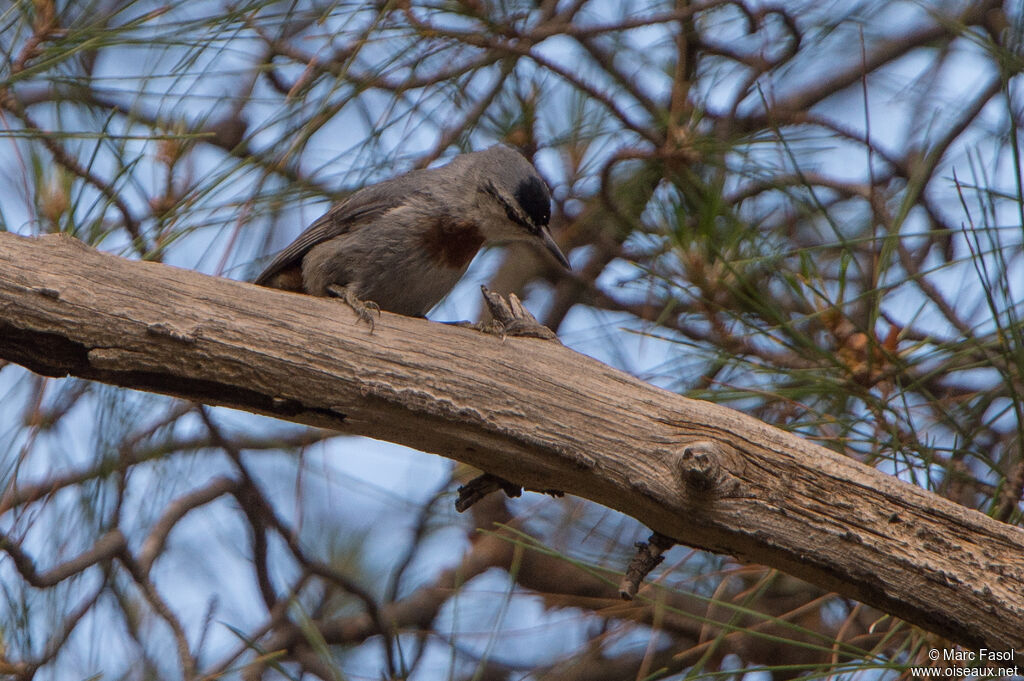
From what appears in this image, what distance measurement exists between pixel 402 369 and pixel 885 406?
3.85 feet

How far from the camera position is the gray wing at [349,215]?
120 inches

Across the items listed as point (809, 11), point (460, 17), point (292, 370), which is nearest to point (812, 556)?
point (292, 370)

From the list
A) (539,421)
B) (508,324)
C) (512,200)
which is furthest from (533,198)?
(539,421)

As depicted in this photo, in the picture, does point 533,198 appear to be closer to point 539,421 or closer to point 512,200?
point 512,200

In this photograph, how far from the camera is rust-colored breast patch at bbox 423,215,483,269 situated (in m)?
2.99

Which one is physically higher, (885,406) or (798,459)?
(885,406)

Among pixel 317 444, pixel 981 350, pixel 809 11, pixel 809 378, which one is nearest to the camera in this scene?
pixel 981 350

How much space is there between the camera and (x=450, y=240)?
9.88 feet

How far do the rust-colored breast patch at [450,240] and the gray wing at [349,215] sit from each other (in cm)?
15

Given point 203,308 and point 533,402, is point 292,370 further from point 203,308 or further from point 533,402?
point 533,402

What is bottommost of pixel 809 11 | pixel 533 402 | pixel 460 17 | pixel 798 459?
pixel 798 459

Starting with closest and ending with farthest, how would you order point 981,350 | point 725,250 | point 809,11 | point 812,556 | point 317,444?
point 812,556 < point 981,350 < point 725,250 < point 809,11 < point 317,444

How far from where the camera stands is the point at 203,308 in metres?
2.16

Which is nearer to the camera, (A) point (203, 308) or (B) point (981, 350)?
(A) point (203, 308)
